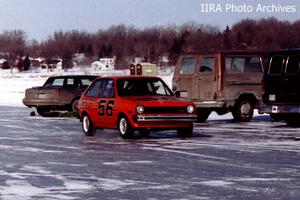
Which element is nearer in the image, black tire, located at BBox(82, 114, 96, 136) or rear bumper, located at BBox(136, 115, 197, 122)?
rear bumper, located at BBox(136, 115, 197, 122)

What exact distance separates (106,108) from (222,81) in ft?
Answer: 16.9

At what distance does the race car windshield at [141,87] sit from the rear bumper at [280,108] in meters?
3.01

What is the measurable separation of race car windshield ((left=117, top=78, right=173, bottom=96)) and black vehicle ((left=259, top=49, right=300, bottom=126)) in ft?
10.2

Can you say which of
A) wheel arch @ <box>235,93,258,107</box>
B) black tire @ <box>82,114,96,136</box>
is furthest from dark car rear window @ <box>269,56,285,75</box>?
black tire @ <box>82,114,96,136</box>

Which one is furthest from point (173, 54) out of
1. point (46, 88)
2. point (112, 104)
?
point (112, 104)

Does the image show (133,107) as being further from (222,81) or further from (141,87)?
(222,81)

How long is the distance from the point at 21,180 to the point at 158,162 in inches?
106

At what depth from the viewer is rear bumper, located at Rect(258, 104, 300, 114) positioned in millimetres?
18141

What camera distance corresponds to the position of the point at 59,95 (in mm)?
25984

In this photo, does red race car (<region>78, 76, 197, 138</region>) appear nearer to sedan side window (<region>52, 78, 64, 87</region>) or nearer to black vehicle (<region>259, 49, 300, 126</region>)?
black vehicle (<region>259, 49, 300, 126</region>)

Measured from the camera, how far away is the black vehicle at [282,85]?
18.3 meters

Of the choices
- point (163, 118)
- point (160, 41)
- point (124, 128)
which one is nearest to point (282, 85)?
point (163, 118)

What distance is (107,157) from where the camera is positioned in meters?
12.5

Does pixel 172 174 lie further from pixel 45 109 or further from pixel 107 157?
pixel 45 109
